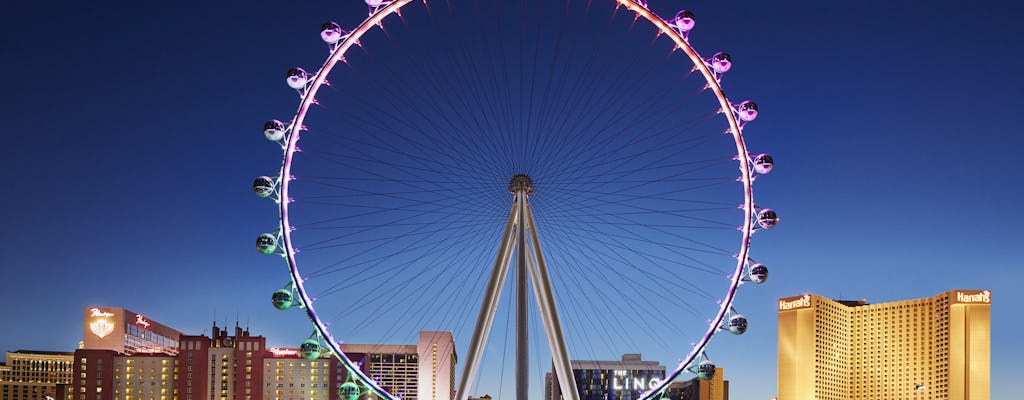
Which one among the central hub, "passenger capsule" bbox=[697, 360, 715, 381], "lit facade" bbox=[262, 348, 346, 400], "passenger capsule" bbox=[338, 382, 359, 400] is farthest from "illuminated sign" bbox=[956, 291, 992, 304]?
"passenger capsule" bbox=[338, 382, 359, 400]

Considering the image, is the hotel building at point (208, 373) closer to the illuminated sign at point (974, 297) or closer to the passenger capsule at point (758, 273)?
the illuminated sign at point (974, 297)

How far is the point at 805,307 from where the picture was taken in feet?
513

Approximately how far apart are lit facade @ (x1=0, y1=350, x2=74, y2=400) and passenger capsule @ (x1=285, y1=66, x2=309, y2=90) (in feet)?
507

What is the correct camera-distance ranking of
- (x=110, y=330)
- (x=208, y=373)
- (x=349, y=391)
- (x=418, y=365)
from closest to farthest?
(x=349, y=391)
(x=208, y=373)
(x=110, y=330)
(x=418, y=365)

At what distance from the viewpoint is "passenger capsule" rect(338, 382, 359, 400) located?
2930cm

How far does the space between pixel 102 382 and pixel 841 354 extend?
91937mm

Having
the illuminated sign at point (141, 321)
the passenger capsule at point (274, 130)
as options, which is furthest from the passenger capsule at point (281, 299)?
the illuminated sign at point (141, 321)

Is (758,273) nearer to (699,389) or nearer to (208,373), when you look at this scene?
(208,373)

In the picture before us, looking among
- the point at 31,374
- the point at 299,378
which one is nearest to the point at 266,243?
the point at 299,378

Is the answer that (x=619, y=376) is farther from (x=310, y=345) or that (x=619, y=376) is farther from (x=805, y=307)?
(x=310, y=345)

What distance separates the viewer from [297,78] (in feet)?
93.8

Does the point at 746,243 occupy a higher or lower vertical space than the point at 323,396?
higher

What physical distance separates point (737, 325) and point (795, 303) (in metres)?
132

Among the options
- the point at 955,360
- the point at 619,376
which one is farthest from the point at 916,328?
the point at 619,376
